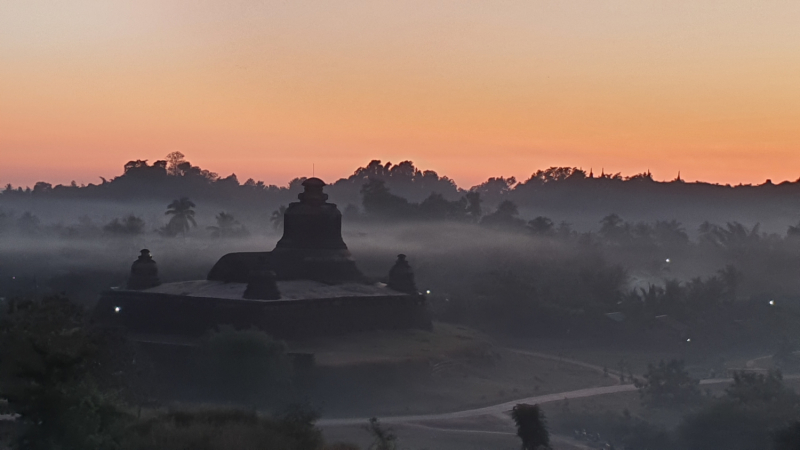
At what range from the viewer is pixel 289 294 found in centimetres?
5469

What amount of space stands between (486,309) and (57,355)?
5199 cm

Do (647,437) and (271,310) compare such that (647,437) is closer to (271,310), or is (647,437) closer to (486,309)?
(271,310)

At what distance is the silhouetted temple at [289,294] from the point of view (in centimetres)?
5319

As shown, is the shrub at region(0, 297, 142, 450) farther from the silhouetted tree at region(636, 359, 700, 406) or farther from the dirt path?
the silhouetted tree at region(636, 359, 700, 406)

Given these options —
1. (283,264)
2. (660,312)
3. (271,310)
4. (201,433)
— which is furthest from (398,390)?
(660,312)

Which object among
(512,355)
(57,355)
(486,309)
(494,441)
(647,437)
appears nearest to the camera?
(57,355)

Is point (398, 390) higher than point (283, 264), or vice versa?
point (283, 264)

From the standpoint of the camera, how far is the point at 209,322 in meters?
53.2

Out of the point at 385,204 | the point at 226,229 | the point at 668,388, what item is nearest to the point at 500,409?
the point at 668,388

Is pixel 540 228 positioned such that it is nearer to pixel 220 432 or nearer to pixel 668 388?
pixel 668 388

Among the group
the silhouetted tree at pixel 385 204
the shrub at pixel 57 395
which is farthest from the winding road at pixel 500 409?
Result: the silhouetted tree at pixel 385 204

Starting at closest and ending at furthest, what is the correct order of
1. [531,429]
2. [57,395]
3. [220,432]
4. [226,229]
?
[57,395] → [220,432] → [531,429] → [226,229]

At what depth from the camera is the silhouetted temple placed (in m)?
53.2

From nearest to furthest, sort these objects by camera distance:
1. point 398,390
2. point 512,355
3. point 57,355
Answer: point 57,355 < point 398,390 < point 512,355
